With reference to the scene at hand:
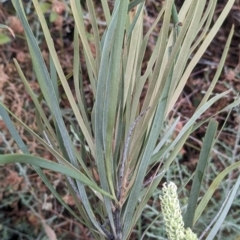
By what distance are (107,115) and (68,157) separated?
9 cm

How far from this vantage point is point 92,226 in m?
0.42

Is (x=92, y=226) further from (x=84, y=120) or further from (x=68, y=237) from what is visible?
(x=68, y=237)

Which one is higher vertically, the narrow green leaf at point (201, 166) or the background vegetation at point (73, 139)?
the narrow green leaf at point (201, 166)

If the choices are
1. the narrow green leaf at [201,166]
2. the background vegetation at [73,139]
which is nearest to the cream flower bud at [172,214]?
the narrow green leaf at [201,166]

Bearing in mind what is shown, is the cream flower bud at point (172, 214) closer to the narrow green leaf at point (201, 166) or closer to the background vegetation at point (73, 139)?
the narrow green leaf at point (201, 166)

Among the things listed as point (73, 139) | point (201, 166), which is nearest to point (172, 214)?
point (201, 166)

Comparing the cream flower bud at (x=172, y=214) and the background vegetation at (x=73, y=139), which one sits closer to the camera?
the cream flower bud at (x=172, y=214)

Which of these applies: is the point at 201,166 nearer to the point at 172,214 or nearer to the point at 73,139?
the point at 172,214

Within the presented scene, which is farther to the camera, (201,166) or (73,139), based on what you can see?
(73,139)

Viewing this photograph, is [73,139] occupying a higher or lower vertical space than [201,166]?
lower

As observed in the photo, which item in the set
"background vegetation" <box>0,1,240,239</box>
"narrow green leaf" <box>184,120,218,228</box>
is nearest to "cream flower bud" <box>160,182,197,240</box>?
"narrow green leaf" <box>184,120,218,228</box>

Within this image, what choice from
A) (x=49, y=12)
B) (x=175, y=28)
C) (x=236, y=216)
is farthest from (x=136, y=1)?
(x=49, y=12)

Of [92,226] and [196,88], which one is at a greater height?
[92,226]

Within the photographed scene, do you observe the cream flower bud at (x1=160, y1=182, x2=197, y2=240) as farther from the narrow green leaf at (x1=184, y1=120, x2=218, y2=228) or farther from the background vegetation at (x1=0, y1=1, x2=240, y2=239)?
the background vegetation at (x1=0, y1=1, x2=240, y2=239)
